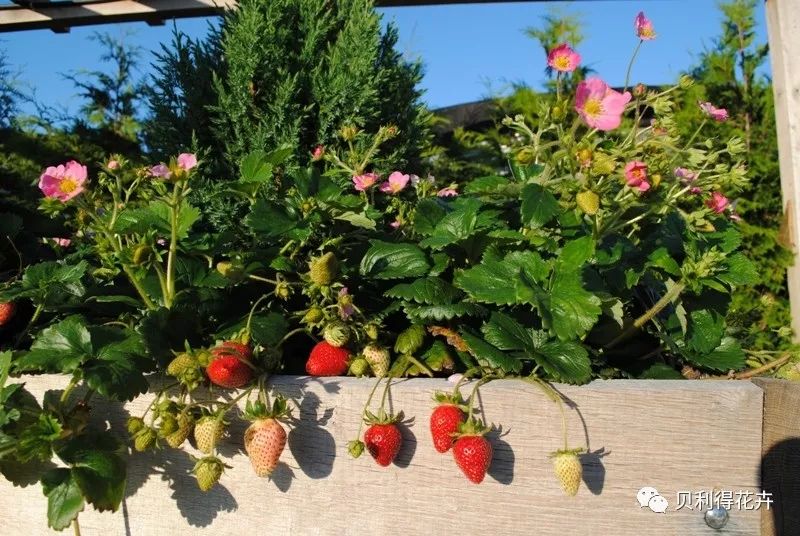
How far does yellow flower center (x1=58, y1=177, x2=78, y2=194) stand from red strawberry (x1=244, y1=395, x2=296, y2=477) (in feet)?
1.42

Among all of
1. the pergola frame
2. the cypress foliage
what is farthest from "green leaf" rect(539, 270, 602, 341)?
the pergola frame

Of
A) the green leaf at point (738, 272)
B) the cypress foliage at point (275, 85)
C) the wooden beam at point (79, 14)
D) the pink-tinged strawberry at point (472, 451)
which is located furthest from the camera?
the wooden beam at point (79, 14)

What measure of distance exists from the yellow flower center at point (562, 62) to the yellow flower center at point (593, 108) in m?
0.27

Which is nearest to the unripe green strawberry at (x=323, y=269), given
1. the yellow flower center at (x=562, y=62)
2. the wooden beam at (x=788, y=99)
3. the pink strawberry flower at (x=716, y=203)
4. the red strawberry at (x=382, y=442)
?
the red strawberry at (x=382, y=442)

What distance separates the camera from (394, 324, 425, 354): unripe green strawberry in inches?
40.6

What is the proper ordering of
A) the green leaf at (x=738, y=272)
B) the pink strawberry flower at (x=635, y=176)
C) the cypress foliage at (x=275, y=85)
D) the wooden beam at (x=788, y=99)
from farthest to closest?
1. the wooden beam at (x=788, y=99)
2. the cypress foliage at (x=275, y=85)
3. the green leaf at (x=738, y=272)
4. the pink strawberry flower at (x=635, y=176)

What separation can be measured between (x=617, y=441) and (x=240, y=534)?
53 cm

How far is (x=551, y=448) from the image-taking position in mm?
892

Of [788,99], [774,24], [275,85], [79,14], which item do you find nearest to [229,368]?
[275,85]

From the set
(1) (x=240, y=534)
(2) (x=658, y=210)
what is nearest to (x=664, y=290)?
(2) (x=658, y=210)

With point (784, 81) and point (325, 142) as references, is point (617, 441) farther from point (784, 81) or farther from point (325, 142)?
point (784, 81)

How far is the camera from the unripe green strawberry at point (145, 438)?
2.95 feet

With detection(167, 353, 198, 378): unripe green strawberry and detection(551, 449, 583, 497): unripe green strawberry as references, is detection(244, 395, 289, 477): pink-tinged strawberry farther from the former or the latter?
detection(551, 449, 583, 497): unripe green strawberry

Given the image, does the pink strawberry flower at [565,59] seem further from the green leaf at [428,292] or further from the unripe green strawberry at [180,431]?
the unripe green strawberry at [180,431]
